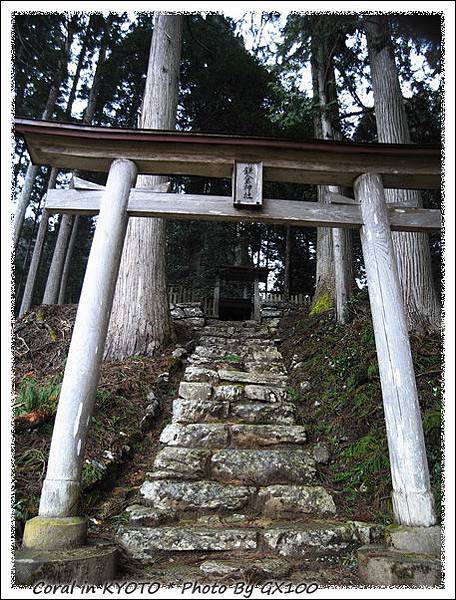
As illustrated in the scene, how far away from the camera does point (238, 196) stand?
4.02 metres

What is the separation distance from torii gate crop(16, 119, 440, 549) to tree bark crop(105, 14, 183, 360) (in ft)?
9.07

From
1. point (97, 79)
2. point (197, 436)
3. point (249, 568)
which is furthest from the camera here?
point (97, 79)

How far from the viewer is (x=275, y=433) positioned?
4859 millimetres

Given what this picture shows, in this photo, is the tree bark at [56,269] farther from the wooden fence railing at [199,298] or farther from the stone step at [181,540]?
the stone step at [181,540]

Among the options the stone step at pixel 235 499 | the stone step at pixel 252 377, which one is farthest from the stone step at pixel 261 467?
the stone step at pixel 252 377

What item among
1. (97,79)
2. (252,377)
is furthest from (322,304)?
(97,79)

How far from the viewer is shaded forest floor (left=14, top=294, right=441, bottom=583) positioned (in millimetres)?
3717

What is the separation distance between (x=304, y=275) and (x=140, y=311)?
13718 millimetres

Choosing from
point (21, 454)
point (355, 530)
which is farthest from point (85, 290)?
point (355, 530)

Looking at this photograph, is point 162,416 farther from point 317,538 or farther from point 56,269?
point 56,269

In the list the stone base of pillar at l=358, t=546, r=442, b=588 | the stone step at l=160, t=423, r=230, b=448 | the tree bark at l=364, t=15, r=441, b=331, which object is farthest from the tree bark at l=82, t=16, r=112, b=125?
the stone base of pillar at l=358, t=546, r=442, b=588

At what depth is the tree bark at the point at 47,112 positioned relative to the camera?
35.4 ft

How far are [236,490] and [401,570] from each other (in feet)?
5.52

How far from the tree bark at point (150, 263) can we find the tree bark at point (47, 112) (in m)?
4.55
